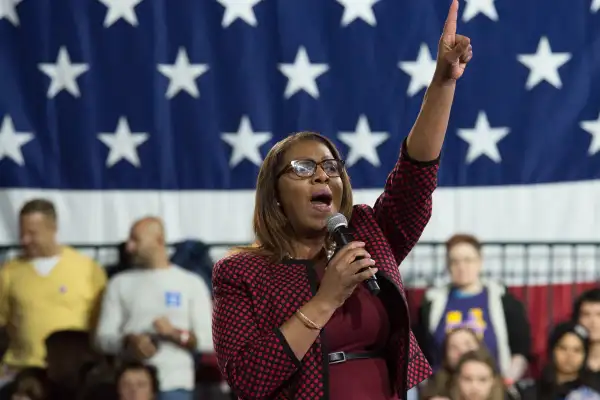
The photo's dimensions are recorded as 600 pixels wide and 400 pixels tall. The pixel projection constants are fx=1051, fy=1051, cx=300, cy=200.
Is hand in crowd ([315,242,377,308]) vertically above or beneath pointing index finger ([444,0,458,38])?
beneath

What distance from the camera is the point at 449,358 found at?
4395mm

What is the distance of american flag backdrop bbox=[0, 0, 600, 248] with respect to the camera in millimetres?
4684

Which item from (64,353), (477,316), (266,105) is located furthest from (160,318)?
(477,316)

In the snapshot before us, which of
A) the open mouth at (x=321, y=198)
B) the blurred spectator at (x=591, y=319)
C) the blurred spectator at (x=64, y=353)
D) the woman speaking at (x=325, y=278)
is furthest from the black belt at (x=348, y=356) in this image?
the blurred spectator at (x=64, y=353)

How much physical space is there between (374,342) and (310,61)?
10.1ft

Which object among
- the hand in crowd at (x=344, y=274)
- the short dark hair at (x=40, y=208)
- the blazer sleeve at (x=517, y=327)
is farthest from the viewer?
the short dark hair at (x=40, y=208)

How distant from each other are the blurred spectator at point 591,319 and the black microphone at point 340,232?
2977 millimetres

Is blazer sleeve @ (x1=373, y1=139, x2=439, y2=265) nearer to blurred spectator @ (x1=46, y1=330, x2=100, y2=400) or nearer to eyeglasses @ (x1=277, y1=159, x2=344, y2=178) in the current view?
eyeglasses @ (x1=277, y1=159, x2=344, y2=178)

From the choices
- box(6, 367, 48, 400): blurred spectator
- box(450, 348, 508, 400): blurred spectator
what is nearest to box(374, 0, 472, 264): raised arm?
box(450, 348, 508, 400): blurred spectator

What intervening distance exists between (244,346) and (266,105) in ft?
10.1

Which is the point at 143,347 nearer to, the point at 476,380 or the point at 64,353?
the point at 64,353

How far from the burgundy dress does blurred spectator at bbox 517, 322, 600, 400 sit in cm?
282

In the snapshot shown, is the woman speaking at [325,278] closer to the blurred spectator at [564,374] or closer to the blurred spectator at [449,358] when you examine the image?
the blurred spectator at [449,358]

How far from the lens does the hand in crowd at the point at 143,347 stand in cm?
452
